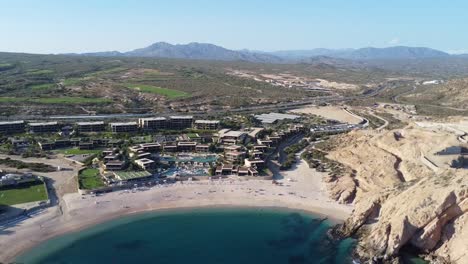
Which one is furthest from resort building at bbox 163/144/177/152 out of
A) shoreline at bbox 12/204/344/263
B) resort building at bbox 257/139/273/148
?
shoreline at bbox 12/204/344/263

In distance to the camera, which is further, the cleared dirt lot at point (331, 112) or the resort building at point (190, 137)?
the cleared dirt lot at point (331, 112)

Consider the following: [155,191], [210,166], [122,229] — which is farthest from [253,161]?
[122,229]

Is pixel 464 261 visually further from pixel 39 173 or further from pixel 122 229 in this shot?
pixel 39 173

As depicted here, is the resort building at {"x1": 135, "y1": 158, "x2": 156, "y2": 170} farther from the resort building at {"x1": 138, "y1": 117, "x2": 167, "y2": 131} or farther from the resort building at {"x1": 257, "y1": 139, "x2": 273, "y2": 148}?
the resort building at {"x1": 138, "y1": 117, "x2": 167, "y2": 131}

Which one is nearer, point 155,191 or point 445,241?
point 445,241

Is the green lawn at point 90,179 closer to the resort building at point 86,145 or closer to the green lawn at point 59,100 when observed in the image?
the resort building at point 86,145

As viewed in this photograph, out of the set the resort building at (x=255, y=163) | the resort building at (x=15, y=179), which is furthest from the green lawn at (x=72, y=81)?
the resort building at (x=255, y=163)
